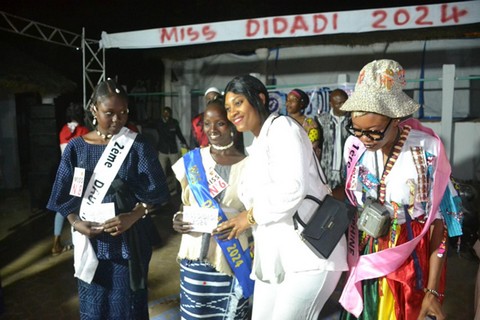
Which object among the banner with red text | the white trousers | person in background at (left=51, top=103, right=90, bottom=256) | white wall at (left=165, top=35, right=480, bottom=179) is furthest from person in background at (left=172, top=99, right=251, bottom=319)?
white wall at (left=165, top=35, right=480, bottom=179)

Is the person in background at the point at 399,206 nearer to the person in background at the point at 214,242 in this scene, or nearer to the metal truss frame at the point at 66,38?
the person in background at the point at 214,242

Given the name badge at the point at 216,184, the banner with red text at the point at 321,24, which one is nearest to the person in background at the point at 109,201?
the name badge at the point at 216,184

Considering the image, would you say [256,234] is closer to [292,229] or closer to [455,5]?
[292,229]

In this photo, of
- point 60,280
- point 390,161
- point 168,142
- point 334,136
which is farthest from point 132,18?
point 390,161

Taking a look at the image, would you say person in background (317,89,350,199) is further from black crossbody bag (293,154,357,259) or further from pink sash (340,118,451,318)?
black crossbody bag (293,154,357,259)

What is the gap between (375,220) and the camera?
5.28 ft

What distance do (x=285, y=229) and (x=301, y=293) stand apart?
29 centimetres

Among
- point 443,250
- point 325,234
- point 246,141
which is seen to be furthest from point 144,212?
point 246,141

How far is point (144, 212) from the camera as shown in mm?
2307

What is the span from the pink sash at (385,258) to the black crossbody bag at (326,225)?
20 centimetres

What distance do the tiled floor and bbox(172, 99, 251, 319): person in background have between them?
1244 millimetres

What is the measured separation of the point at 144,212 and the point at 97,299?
0.58 meters

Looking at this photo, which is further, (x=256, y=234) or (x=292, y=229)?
(x=256, y=234)

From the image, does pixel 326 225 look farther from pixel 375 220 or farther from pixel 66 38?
pixel 66 38
